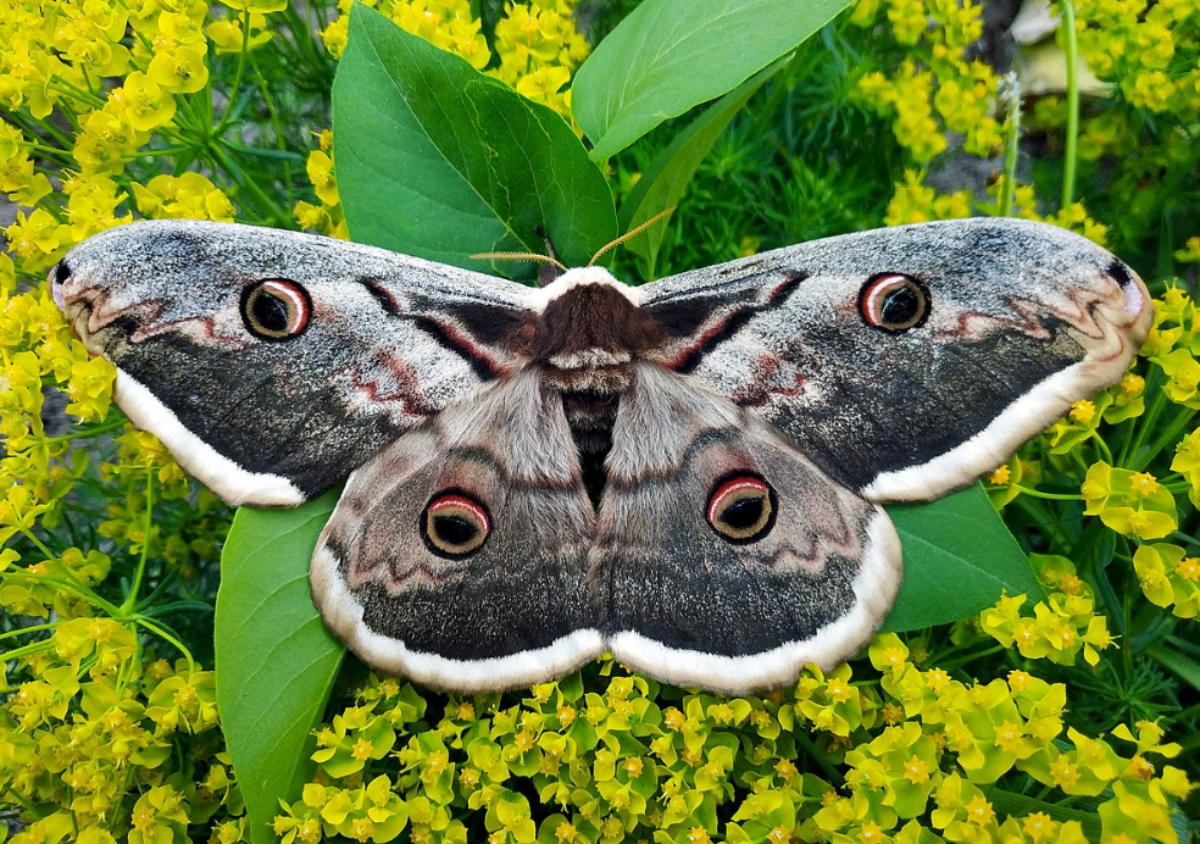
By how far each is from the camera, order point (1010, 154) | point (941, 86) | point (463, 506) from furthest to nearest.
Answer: point (941, 86) < point (1010, 154) < point (463, 506)

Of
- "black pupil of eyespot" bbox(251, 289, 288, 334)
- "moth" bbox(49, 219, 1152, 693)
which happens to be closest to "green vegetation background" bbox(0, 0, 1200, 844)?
"moth" bbox(49, 219, 1152, 693)

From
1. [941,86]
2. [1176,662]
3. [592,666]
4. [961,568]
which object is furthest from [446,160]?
[1176,662]

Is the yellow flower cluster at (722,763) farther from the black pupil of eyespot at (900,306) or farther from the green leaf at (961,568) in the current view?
the black pupil of eyespot at (900,306)

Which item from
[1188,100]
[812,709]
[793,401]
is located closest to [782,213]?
[1188,100]

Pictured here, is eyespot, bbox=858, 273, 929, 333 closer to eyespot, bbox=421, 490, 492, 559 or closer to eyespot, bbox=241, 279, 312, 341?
eyespot, bbox=421, 490, 492, 559

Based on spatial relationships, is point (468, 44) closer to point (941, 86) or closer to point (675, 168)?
point (675, 168)

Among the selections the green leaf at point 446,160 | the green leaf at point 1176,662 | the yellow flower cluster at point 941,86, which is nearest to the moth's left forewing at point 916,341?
the green leaf at point 446,160
